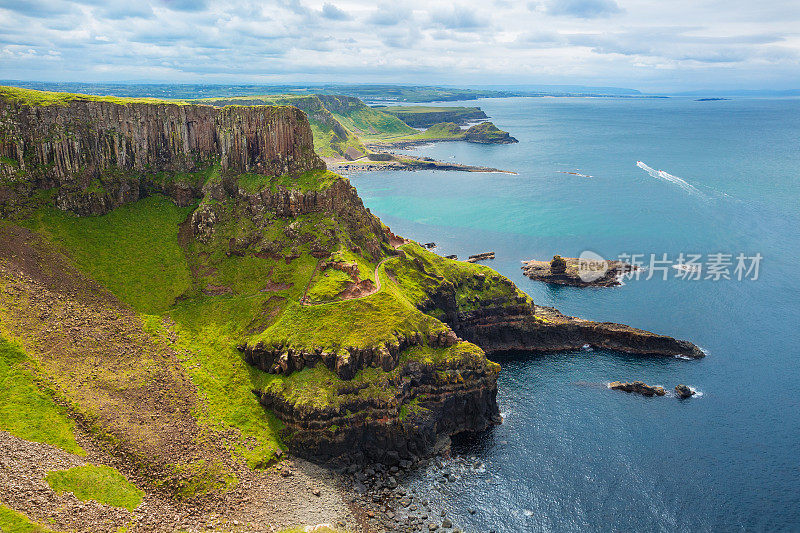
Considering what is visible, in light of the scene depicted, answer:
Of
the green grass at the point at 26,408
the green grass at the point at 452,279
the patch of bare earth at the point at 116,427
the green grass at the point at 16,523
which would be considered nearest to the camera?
the green grass at the point at 16,523

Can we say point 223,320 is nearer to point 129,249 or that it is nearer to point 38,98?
point 129,249

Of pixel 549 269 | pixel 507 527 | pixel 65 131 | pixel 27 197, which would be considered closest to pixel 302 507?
pixel 507 527

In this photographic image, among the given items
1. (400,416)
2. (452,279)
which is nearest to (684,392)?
(452,279)

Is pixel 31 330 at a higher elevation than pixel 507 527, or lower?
higher

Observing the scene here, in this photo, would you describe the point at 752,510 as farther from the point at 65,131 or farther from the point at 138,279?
the point at 65,131

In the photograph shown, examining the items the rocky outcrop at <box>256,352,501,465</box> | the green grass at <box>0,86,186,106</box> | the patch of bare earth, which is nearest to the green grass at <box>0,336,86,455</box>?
the patch of bare earth

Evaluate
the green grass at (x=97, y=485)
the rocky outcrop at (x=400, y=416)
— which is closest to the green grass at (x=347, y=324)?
the rocky outcrop at (x=400, y=416)

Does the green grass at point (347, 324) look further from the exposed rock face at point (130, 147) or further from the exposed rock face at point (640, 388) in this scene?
the exposed rock face at point (130, 147)

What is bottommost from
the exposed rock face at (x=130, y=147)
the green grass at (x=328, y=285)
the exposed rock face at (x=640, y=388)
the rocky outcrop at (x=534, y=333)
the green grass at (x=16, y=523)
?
the exposed rock face at (x=640, y=388)
